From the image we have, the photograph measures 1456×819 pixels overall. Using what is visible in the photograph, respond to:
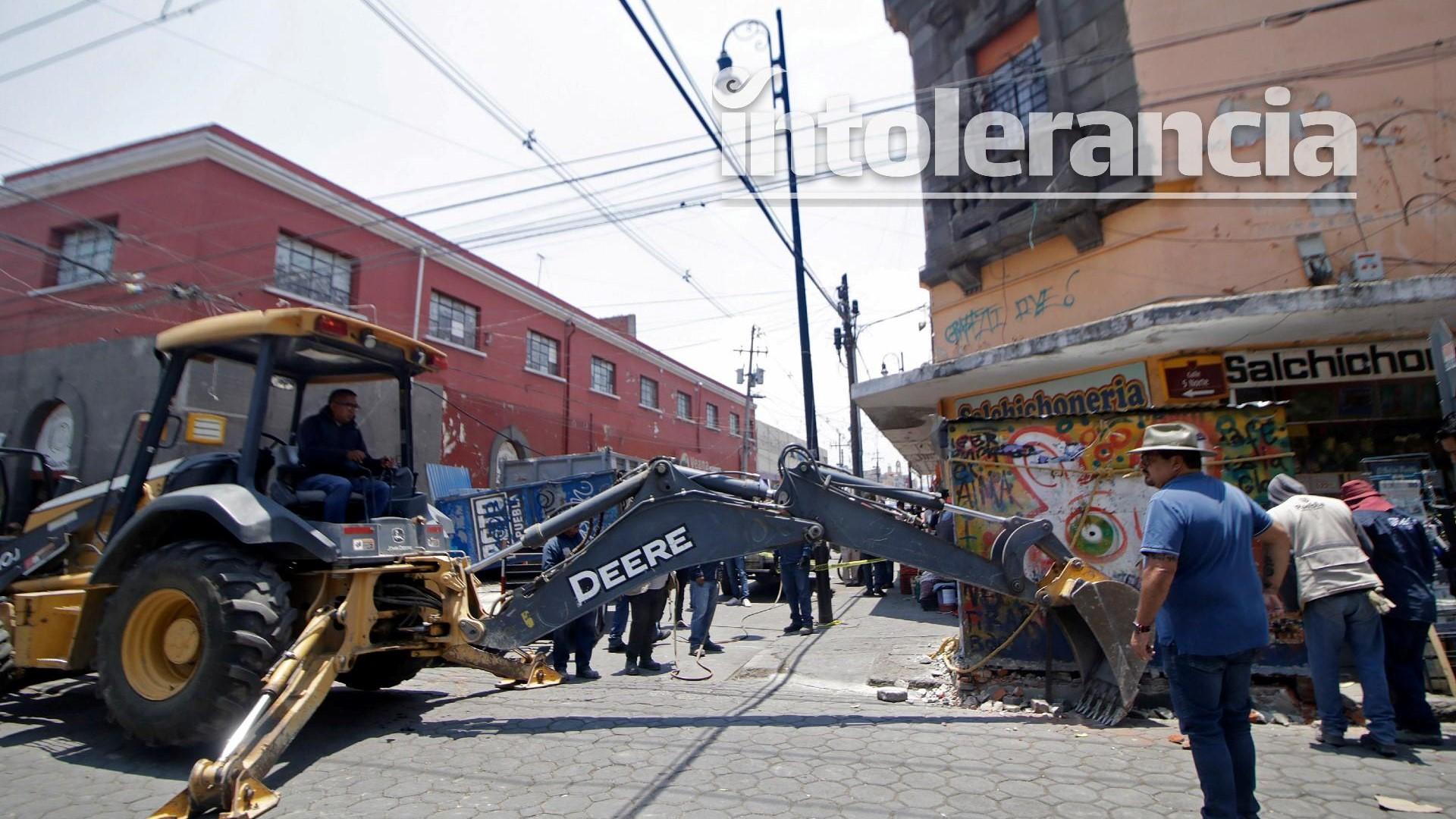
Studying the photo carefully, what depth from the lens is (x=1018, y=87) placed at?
9.71 metres

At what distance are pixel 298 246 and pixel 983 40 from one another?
42.4ft

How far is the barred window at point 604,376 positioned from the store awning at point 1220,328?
1608 cm

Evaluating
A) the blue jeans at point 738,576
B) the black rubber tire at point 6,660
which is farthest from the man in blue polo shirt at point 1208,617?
the blue jeans at point 738,576

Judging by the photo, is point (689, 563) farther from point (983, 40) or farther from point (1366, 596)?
point (983, 40)

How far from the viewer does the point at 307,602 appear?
497 centimetres

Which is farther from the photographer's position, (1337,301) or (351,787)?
(1337,301)

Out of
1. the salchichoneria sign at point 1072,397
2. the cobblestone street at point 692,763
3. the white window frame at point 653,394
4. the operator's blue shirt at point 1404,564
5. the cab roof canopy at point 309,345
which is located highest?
the white window frame at point 653,394

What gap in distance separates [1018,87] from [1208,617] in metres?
8.53

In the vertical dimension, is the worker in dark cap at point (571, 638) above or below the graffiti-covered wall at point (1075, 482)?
below

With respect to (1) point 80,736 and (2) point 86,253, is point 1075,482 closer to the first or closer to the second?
(1) point 80,736

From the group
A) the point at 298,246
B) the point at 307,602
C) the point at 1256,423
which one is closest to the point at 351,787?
the point at 307,602

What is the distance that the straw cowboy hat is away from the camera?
3336 millimetres

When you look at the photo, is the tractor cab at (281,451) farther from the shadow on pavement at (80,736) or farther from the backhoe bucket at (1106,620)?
the backhoe bucket at (1106,620)

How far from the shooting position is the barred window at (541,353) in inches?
837
